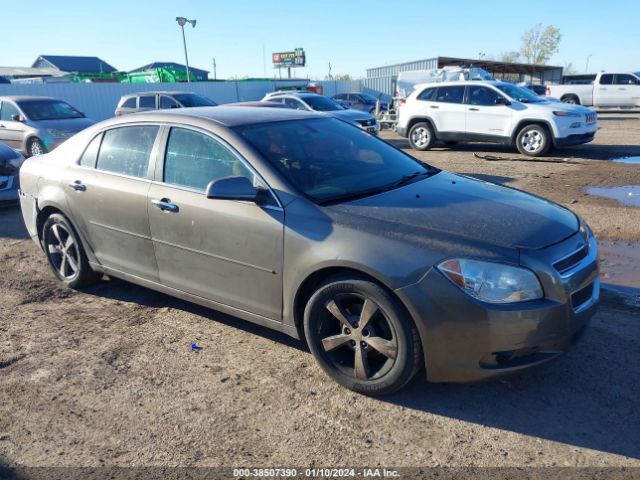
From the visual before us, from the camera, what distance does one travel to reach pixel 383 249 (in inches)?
117

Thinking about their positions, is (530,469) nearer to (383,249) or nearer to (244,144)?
(383,249)

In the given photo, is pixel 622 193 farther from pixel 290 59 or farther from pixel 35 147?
pixel 290 59

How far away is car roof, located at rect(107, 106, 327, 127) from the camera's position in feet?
13.1

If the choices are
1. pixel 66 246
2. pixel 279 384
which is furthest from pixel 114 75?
pixel 279 384

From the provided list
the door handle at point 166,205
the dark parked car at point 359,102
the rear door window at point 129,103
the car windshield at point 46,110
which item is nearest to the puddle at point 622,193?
the door handle at point 166,205

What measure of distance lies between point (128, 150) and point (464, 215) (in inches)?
106

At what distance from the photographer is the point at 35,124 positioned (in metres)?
12.7

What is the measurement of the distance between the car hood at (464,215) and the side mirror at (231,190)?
0.51 m

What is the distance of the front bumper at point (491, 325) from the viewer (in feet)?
9.20

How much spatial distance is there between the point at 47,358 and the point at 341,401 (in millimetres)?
2169

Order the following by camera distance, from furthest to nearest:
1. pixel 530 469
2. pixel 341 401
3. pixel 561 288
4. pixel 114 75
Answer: pixel 114 75
pixel 341 401
pixel 561 288
pixel 530 469

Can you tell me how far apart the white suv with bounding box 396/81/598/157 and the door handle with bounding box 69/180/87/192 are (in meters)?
10.6

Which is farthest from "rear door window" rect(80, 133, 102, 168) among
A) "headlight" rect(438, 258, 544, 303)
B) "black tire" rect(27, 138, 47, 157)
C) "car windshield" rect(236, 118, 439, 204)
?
"black tire" rect(27, 138, 47, 157)

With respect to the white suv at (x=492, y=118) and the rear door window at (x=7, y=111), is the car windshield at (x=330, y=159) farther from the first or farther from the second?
the rear door window at (x=7, y=111)
